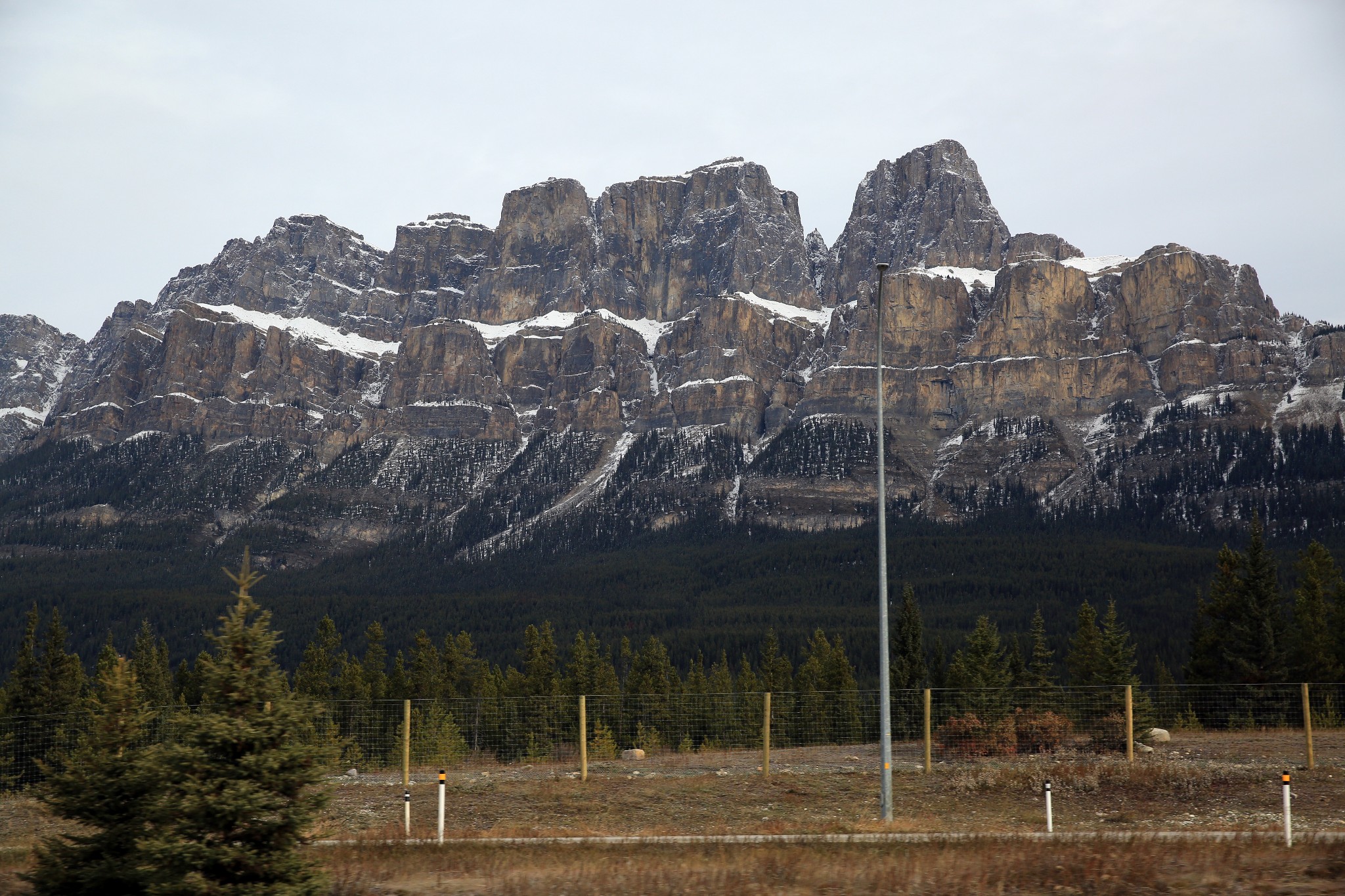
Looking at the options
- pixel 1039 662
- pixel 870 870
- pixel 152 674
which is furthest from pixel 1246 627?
pixel 152 674

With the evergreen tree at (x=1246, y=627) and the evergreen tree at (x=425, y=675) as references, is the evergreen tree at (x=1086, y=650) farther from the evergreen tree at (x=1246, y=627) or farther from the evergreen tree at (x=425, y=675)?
the evergreen tree at (x=425, y=675)

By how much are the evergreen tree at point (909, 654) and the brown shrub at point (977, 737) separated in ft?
92.6

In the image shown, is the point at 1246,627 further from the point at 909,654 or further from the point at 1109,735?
the point at 1109,735

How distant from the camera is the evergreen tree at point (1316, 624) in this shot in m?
44.3

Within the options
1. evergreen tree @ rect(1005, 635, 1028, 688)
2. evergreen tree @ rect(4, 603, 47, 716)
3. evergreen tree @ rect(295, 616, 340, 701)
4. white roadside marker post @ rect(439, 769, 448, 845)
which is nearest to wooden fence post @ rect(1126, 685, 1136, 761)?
white roadside marker post @ rect(439, 769, 448, 845)

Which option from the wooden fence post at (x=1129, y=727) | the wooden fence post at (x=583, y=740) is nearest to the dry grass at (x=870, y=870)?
the wooden fence post at (x=583, y=740)

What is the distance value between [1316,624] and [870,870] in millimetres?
42510

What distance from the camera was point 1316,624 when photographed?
47.6 m

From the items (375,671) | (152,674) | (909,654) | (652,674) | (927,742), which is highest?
(927,742)

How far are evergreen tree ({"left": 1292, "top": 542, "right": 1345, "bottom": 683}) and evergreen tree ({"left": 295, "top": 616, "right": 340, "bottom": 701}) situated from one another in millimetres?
58764

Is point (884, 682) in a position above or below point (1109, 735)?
above

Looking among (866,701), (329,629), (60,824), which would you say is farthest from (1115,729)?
(329,629)

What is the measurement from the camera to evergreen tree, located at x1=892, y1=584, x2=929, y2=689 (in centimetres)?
5762

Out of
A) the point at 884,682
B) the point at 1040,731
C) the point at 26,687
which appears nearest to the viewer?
the point at 884,682
